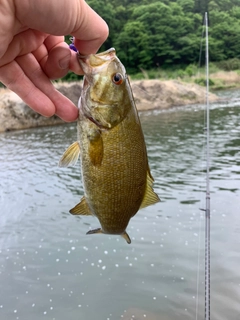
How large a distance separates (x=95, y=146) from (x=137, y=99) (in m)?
26.6

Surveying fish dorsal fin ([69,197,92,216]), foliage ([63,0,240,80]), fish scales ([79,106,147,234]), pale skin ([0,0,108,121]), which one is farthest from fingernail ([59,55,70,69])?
foliage ([63,0,240,80])

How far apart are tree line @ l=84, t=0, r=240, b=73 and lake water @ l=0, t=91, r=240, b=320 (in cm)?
4457

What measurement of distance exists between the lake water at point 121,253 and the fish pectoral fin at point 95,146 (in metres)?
3.92

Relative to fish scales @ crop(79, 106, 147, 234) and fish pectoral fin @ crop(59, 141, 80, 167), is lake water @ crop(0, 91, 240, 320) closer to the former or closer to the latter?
fish scales @ crop(79, 106, 147, 234)

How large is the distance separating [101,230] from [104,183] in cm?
33

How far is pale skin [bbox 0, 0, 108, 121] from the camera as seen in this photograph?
5.67 feet

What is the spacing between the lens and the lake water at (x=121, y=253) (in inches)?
209

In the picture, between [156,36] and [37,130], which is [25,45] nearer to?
[37,130]

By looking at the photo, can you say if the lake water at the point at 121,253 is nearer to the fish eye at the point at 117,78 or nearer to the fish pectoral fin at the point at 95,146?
the fish pectoral fin at the point at 95,146

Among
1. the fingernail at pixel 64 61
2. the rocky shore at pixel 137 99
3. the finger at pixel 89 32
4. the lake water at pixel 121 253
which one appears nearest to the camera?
the finger at pixel 89 32

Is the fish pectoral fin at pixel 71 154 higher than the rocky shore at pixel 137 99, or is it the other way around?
the fish pectoral fin at pixel 71 154

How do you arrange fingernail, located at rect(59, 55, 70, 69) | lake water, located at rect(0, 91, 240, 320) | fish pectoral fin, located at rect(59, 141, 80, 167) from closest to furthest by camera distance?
1. fish pectoral fin, located at rect(59, 141, 80, 167)
2. fingernail, located at rect(59, 55, 70, 69)
3. lake water, located at rect(0, 91, 240, 320)

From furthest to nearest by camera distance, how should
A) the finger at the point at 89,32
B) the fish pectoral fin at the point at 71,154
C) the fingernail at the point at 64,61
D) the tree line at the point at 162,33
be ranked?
1. the tree line at the point at 162,33
2. the fingernail at the point at 64,61
3. the fish pectoral fin at the point at 71,154
4. the finger at the point at 89,32

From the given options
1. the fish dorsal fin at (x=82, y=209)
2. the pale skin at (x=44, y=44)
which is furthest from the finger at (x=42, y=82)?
the fish dorsal fin at (x=82, y=209)
